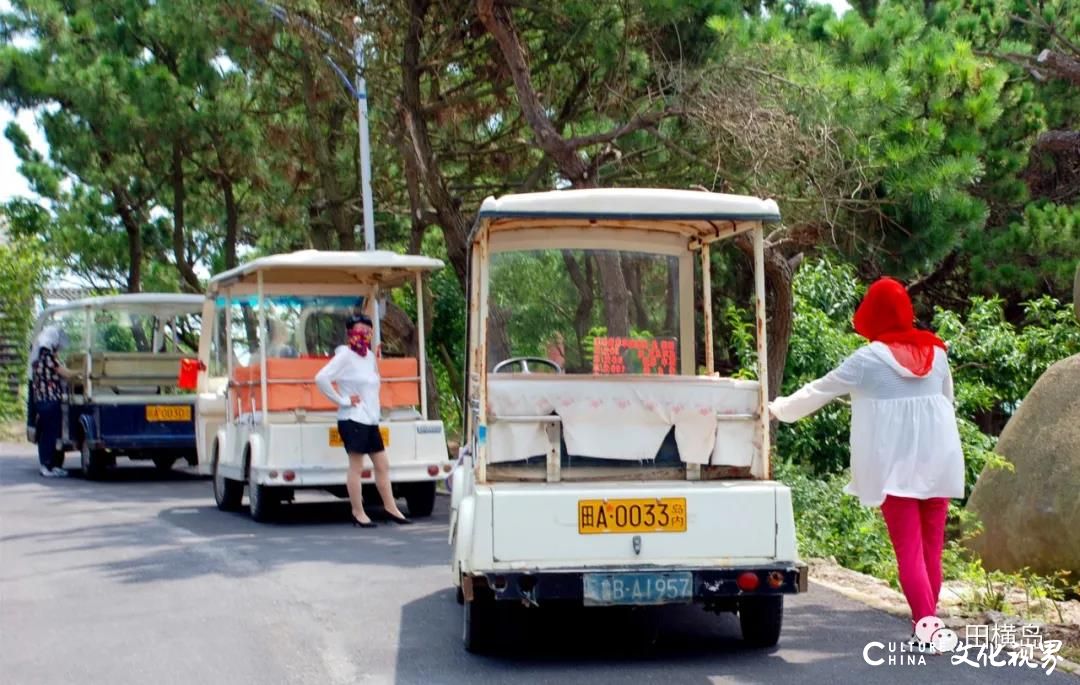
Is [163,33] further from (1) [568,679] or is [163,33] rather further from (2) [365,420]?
(1) [568,679]

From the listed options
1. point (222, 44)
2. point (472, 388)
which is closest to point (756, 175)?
point (472, 388)

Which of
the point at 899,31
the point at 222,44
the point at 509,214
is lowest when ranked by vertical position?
the point at 509,214

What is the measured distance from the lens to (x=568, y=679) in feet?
22.7

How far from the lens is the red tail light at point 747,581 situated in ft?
23.3

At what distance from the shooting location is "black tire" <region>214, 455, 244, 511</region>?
14750mm

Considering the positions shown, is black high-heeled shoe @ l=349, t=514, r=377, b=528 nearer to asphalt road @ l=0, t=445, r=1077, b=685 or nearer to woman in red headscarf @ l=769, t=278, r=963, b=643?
asphalt road @ l=0, t=445, r=1077, b=685

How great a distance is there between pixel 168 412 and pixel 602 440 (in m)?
12.4

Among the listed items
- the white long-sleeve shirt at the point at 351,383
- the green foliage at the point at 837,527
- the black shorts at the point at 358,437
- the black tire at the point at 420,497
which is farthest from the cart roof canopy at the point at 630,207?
the black tire at the point at 420,497

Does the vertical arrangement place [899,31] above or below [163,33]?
below

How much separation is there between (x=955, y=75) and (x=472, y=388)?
24.0ft

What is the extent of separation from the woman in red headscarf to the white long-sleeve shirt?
→ 587 centimetres

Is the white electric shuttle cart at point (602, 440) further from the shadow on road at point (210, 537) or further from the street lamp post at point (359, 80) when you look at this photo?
the street lamp post at point (359, 80)

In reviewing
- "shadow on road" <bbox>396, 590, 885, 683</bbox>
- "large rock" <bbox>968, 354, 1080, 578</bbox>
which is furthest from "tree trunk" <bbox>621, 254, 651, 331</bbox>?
"large rock" <bbox>968, 354, 1080, 578</bbox>

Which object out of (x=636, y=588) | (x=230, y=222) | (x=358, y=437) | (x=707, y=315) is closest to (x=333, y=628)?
(x=636, y=588)
